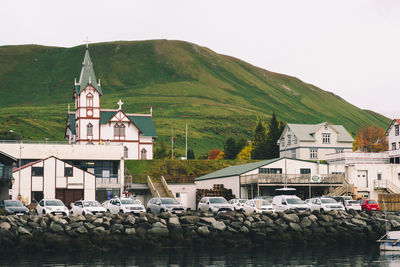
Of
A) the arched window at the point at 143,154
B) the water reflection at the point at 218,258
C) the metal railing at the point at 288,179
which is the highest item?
the arched window at the point at 143,154

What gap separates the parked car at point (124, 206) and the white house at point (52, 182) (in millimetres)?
21843

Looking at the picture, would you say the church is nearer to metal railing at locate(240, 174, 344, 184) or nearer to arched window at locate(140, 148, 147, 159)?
arched window at locate(140, 148, 147, 159)

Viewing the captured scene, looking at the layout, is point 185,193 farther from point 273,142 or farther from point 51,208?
point 273,142

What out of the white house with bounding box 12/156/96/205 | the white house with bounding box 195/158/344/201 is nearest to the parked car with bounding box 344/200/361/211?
the white house with bounding box 195/158/344/201

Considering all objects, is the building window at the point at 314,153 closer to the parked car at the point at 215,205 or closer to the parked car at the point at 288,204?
the parked car at the point at 288,204

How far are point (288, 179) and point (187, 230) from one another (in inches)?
1222

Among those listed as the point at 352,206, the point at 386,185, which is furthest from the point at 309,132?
the point at 352,206

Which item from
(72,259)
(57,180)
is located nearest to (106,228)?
(72,259)

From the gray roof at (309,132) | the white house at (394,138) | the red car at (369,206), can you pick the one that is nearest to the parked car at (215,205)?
the red car at (369,206)

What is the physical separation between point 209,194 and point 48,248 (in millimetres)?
39794

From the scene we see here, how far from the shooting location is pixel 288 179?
262 feet

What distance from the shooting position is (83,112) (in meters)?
123

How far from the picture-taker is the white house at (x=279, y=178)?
79188mm

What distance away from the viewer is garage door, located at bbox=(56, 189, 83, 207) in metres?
80.9
